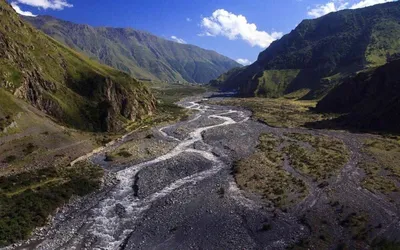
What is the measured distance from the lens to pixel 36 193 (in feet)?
182

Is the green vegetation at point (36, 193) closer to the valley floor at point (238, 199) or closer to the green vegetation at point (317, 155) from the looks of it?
the valley floor at point (238, 199)

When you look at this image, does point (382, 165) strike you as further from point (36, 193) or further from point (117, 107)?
point (117, 107)

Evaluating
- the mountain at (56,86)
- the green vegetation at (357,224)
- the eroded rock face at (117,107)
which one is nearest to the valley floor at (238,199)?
the green vegetation at (357,224)

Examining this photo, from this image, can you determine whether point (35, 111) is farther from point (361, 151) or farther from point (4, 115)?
point (361, 151)

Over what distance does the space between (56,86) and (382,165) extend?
8924 centimetres

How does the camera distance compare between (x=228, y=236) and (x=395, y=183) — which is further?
(x=395, y=183)

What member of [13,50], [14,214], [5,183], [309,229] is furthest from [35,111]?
[309,229]

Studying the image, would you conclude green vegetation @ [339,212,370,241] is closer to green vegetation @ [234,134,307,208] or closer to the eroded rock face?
green vegetation @ [234,134,307,208]

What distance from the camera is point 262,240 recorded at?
42.9 metres

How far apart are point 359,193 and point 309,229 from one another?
1639cm

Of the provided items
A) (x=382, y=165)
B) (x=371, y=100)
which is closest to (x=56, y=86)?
(x=382, y=165)

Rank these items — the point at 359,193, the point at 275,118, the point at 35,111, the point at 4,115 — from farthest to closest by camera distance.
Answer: the point at 275,118, the point at 35,111, the point at 4,115, the point at 359,193

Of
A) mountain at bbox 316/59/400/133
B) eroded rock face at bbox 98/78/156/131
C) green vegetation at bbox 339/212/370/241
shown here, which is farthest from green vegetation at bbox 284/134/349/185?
eroded rock face at bbox 98/78/156/131

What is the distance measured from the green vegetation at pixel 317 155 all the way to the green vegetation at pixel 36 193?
1523 inches
